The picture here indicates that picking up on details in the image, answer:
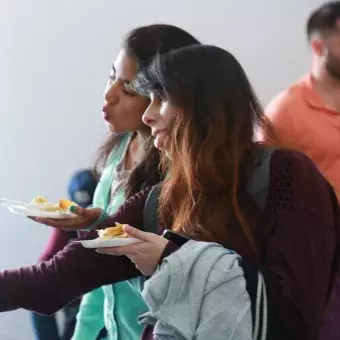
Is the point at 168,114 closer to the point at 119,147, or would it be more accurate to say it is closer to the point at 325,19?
the point at 119,147

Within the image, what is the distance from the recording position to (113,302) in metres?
1.17

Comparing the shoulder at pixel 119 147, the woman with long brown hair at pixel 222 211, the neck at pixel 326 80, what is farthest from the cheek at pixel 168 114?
the neck at pixel 326 80

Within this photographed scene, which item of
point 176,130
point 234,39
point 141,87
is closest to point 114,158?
point 141,87

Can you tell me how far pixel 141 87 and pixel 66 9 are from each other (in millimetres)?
817

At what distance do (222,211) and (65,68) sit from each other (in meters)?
1.03

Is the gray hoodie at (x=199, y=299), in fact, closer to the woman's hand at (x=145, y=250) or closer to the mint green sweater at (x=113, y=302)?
the woman's hand at (x=145, y=250)

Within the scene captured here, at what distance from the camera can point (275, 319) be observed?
0.83 meters

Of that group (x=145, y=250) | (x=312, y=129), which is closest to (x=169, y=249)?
(x=145, y=250)

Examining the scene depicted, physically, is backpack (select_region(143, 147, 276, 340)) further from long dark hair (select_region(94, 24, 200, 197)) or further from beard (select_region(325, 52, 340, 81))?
beard (select_region(325, 52, 340, 81))

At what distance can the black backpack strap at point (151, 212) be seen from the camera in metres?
1.01

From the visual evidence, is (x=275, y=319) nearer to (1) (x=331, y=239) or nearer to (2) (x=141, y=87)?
(1) (x=331, y=239)

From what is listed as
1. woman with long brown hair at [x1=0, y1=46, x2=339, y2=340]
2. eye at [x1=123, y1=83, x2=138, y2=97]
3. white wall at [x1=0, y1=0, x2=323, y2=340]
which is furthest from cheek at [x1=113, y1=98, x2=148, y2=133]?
white wall at [x1=0, y1=0, x2=323, y2=340]

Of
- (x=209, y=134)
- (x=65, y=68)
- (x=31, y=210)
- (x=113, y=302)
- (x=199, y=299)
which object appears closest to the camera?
(x=199, y=299)

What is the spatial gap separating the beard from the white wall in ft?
0.92
